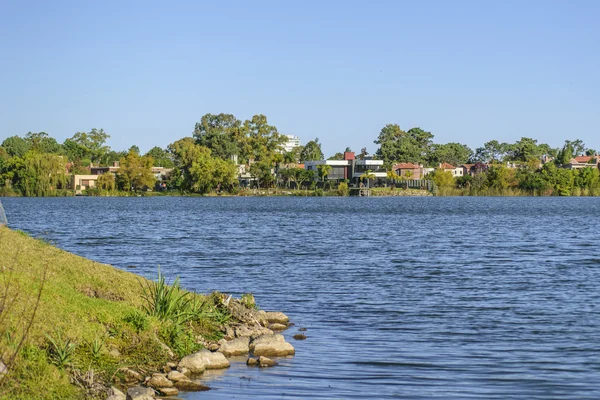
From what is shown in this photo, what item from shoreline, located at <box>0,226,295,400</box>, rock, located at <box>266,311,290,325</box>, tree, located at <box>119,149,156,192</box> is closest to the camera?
shoreline, located at <box>0,226,295,400</box>

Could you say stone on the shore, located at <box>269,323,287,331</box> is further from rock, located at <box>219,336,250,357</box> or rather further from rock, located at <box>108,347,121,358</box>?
rock, located at <box>108,347,121,358</box>

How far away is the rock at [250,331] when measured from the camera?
16719 mm

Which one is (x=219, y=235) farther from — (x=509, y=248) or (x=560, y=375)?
(x=560, y=375)

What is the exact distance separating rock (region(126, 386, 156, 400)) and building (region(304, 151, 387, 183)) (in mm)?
170511

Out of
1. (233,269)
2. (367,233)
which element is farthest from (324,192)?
(233,269)

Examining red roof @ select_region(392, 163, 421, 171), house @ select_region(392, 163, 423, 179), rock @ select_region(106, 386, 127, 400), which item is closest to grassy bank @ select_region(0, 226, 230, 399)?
rock @ select_region(106, 386, 127, 400)

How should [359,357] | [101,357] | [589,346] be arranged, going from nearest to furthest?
[101,357] < [359,357] < [589,346]

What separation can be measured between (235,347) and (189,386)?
2.55 metres

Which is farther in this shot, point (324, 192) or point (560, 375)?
point (324, 192)

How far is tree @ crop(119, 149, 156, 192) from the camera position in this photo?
6422 inches

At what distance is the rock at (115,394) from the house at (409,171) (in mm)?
181723

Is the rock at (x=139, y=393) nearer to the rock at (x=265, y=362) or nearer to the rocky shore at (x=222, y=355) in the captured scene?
the rocky shore at (x=222, y=355)

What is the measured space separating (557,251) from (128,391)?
33528 millimetres

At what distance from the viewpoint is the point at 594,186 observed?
627ft
